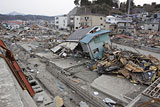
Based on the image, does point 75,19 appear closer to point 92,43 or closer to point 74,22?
point 74,22

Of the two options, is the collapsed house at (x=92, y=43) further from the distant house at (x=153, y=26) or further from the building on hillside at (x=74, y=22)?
the distant house at (x=153, y=26)

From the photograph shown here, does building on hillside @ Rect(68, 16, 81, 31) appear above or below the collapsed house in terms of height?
above

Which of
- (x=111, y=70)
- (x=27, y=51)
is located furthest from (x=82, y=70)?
(x=27, y=51)

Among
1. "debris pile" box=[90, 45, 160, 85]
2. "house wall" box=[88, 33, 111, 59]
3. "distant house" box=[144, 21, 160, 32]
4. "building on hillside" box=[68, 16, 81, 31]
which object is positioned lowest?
"debris pile" box=[90, 45, 160, 85]

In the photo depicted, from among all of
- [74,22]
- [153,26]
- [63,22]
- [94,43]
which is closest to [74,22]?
[74,22]

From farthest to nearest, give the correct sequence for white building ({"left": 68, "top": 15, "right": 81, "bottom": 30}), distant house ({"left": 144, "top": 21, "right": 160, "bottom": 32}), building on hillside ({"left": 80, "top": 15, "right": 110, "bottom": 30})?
white building ({"left": 68, "top": 15, "right": 81, "bottom": 30}) < building on hillside ({"left": 80, "top": 15, "right": 110, "bottom": 30}) < distant house ({"left": 144, "top": 21, "right": 160, "bottom": 32})

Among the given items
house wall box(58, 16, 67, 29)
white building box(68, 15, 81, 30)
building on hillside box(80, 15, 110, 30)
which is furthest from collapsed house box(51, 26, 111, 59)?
house wall box(58, 16, 67, 29)

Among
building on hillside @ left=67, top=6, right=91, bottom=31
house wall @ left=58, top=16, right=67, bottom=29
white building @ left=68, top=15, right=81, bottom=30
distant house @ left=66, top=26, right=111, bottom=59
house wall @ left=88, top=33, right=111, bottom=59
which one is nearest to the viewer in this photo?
distant house @ left=66, top=26, right=111, bottom=59

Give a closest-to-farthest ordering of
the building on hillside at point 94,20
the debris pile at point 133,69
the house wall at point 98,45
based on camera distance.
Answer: the debris pile at point 133,69 < the house wall at point 98,45 < the building on hillside at point 94,20

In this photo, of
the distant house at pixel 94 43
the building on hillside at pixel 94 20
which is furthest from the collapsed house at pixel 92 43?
the building on hillside at pixel 94 20

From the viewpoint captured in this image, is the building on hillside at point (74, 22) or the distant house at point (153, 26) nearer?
the distant house at point (153, 26)

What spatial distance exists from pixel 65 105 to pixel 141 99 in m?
3.67

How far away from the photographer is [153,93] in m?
5.41

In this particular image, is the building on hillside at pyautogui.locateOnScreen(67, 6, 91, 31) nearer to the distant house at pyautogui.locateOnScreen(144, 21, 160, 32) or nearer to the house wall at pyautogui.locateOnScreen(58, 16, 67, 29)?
the house wall at pyautogui.locateOnScreen(58, 16, 67, 29)
